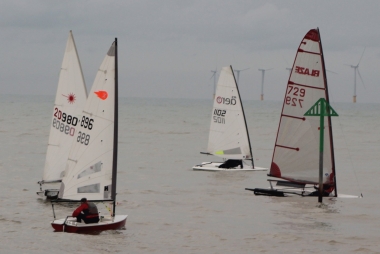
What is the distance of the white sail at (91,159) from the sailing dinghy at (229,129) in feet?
77.7

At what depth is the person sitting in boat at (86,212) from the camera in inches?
1083

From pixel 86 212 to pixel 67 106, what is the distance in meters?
9.23

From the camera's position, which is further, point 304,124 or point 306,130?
point 306,130

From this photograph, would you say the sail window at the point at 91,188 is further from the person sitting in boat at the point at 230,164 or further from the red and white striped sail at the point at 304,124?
the person sitting in boat at the point at 230,164

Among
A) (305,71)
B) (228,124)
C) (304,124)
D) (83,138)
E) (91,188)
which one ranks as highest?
(305,71)

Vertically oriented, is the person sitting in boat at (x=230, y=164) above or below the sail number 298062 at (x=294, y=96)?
below

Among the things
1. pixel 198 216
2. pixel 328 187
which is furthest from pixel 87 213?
pixel 328 187

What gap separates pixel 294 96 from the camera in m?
36.3

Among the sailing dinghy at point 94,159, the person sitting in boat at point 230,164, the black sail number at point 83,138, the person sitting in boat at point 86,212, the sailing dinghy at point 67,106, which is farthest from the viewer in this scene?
the person sitting in boat at point 230,164

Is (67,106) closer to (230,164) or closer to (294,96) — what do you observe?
(294,96)

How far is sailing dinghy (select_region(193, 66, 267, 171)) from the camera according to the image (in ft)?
173

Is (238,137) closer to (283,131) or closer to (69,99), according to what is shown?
(283,131)

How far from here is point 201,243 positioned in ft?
93.5

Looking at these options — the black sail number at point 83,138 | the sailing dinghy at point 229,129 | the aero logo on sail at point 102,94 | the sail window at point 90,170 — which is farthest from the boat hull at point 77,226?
the sailing dinghy at point 229,129
